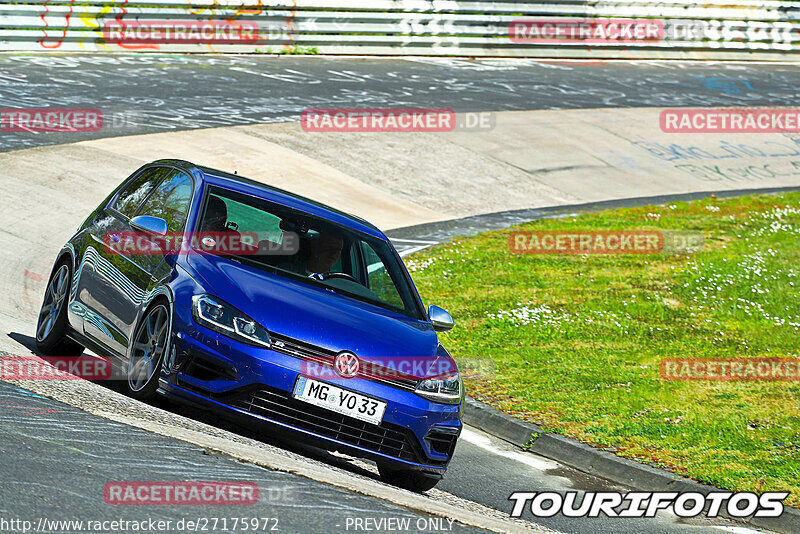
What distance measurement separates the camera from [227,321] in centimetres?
639

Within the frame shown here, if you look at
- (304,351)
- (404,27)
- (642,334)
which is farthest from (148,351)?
(404,27)

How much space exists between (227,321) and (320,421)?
2.53ft

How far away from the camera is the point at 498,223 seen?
17.3m

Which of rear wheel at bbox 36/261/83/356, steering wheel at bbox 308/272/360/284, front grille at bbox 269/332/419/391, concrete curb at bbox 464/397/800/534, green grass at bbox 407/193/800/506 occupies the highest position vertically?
steering wheel at bbox 308/272/360/284

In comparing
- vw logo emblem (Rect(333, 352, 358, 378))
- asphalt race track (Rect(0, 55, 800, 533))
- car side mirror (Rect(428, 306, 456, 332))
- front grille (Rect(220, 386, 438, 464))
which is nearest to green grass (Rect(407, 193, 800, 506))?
asphalt race track (Rect(0, 55, 800, 533))

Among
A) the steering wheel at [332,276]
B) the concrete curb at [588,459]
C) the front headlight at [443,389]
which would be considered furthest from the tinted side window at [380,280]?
the concrete curb at [588,459]

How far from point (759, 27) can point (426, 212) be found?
21.2m

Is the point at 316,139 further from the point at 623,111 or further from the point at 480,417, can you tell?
the point at 480,417

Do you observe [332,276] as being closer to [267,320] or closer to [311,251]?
[311,251]

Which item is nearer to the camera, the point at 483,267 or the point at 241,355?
the point at 241,355

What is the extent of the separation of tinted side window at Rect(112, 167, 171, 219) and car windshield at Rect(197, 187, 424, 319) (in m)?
0.81

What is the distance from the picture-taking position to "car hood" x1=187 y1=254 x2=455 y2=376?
254 inches

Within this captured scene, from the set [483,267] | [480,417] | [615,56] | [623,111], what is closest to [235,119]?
[483,267]

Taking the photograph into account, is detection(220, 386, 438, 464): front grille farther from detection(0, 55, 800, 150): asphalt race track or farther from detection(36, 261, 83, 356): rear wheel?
detection(0, 55, 800, 150): asphalt race track
